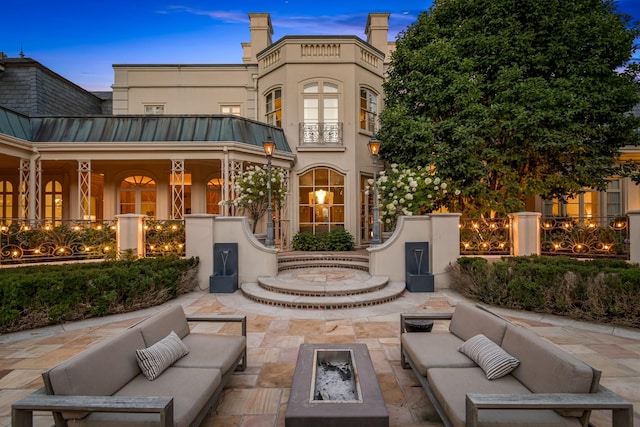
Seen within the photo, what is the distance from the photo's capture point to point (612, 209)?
14.2 m

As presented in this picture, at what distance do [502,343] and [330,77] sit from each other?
41.9 ft

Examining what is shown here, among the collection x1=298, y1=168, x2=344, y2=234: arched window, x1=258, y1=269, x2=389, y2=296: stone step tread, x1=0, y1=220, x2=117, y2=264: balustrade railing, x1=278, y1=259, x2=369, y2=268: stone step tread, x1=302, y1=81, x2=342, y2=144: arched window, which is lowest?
x1=258, y1=269, x2=389, y2=296: stone step tread

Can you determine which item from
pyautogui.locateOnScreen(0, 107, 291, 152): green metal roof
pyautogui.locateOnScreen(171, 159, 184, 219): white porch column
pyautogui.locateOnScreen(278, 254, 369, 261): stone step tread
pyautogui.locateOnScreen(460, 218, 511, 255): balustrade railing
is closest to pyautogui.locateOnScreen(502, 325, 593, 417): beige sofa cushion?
pyautogui.locateOnScreen(460, 218, 511, 255): balustrade railing

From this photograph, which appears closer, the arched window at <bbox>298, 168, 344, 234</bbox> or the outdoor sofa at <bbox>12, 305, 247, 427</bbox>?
the outdoor sofa at <bbox>12, 305, 247, 427</bbox>

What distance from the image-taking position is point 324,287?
24.2ft

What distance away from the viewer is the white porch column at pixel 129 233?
838cm

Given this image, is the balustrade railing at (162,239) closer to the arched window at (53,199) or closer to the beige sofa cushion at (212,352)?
the beige sofa cushion at (212,352)

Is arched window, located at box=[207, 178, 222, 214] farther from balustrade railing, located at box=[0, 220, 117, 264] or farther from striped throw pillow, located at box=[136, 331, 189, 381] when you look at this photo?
striped throw pillow, located at box=[136, 331, 189, 381]

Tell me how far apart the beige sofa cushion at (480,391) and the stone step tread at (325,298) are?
148 inches

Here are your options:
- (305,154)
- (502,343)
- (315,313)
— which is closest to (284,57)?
(305,154)

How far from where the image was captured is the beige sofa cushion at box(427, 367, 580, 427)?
2184 mm

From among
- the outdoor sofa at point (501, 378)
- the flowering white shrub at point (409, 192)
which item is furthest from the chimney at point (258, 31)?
the outdoor sofa at point (501, 378)

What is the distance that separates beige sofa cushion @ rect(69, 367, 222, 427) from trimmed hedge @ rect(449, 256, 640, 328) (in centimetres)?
622

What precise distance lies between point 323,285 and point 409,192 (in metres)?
4.26
